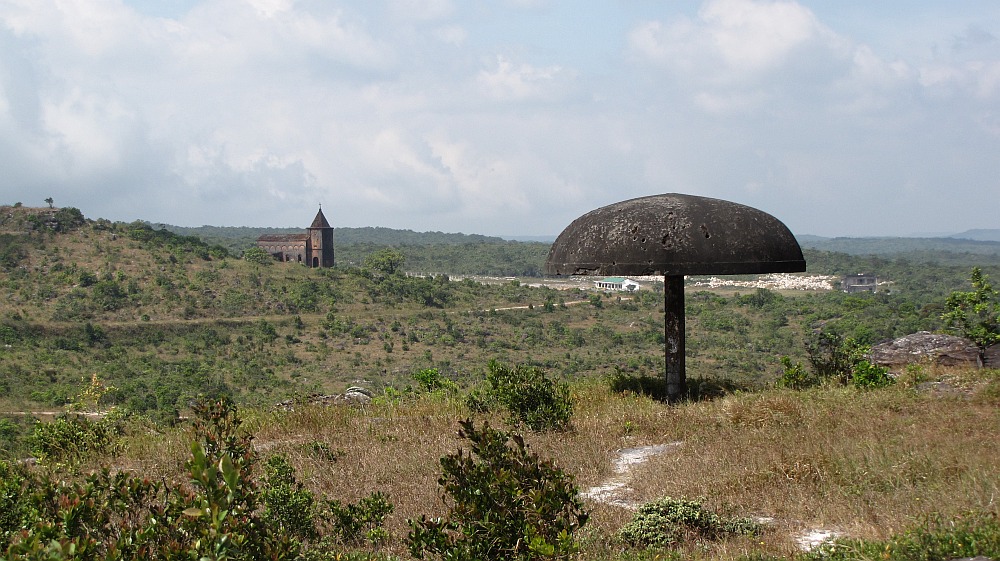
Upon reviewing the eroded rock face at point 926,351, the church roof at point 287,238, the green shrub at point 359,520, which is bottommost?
the green shrub at point 359,520

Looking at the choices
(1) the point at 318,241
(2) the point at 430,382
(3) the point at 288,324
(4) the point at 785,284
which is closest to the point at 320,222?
(1) the point at 318,241

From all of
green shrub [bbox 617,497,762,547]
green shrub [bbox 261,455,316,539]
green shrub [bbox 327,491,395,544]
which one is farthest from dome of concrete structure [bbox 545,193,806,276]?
green shrub [bbox 261,455,316,539]

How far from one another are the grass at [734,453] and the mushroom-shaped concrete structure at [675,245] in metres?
1.62

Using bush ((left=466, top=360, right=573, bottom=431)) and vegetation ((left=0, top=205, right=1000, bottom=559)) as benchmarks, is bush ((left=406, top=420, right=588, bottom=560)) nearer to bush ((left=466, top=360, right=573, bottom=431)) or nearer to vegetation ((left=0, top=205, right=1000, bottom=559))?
vegetation ((left=0, top=205, right=1000, bottom=559))

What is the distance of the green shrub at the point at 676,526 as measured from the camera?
5148mm

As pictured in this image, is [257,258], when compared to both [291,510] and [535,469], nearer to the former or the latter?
[291,510]

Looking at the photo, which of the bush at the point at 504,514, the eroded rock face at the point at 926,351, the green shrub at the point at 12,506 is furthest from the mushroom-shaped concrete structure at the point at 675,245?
the green shrub at the point at 12,506

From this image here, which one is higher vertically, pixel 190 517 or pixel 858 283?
pixel 190 517

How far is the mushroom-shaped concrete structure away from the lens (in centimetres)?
957

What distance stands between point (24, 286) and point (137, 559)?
7181 cm

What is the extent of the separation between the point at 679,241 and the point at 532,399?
2727 mm

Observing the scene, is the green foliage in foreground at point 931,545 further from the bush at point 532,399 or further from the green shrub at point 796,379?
the green shrub at point 796,379

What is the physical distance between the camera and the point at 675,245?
9.59m

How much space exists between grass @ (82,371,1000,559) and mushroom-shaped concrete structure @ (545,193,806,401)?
1623mm
